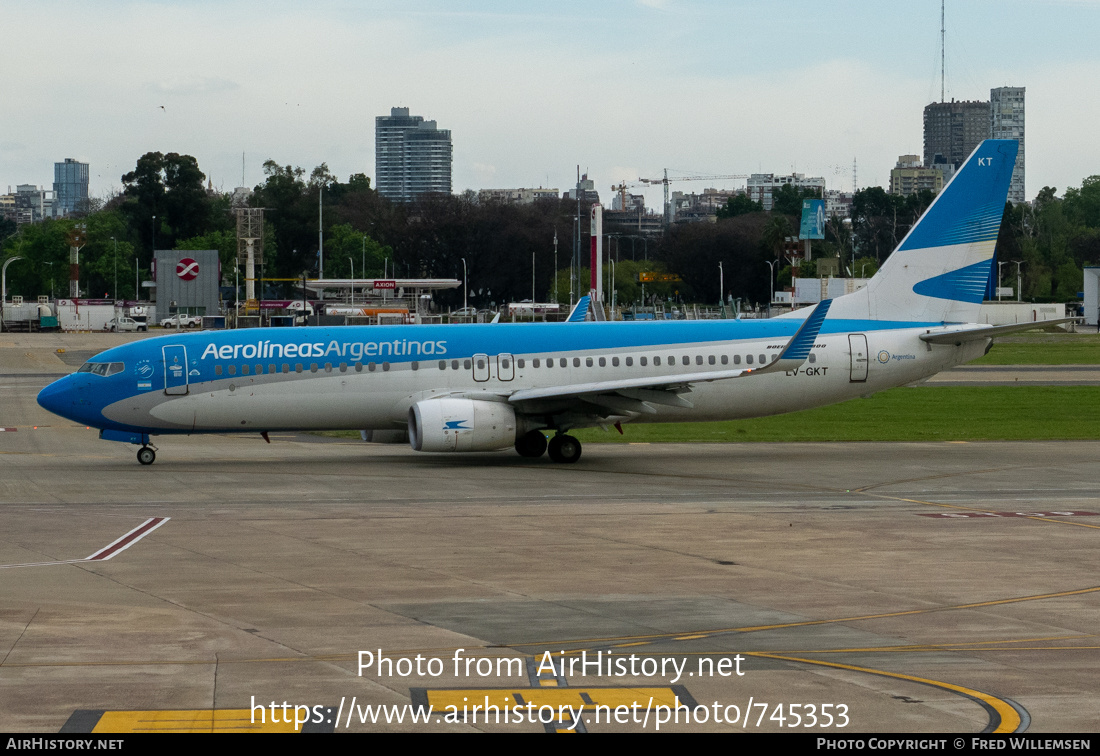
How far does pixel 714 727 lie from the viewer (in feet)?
36.1

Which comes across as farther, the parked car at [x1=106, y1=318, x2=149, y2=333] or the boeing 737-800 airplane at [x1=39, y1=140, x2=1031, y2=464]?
the parked car at [x1=106, y1=318, x2=149, y2=333]

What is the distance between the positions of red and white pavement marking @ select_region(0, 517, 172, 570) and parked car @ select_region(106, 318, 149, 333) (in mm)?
120195

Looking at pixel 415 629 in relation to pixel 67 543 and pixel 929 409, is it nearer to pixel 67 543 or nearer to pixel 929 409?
pixel 67 543

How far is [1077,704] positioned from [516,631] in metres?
6.16

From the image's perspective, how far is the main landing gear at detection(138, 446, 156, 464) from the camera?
111 ft

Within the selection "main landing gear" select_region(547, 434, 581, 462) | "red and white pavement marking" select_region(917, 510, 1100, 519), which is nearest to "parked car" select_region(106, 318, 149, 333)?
"main landing gear" select_region(547, 434, 581, 462)

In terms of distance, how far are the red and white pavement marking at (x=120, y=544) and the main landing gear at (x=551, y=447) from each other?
39.6ft

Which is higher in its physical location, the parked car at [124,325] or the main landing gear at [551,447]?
the parked car at [124,325]

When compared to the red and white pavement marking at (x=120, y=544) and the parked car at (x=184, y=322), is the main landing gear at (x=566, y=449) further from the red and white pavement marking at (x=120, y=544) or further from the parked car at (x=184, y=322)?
the parked car at (x=184, y=322)

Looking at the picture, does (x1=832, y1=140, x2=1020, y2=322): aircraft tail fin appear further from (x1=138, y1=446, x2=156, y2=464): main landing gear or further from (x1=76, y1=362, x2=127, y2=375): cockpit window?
(x1=76, y1=362, x2=127, y2=375): cockpit window

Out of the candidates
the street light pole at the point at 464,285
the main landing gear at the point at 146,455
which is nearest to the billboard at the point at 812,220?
the street light pole at the point at 464,285

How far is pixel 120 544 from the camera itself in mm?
21203

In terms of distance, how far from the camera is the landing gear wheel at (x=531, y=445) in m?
34.4
